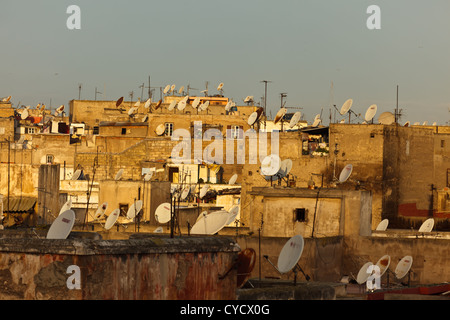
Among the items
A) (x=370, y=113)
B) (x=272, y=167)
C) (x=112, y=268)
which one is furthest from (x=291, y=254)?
(x=370, y=113)

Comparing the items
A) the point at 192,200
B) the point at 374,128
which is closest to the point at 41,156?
the point at 192,200

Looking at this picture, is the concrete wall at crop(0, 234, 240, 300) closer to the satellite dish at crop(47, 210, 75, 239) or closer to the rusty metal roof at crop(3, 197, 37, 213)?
the satellite dish at crop(47, 210, 75, 239)

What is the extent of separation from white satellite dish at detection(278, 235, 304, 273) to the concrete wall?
4.88 m

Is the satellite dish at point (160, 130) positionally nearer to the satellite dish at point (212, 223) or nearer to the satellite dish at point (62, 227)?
the satellite dish at point (212, 223)

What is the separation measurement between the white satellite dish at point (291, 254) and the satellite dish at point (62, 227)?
4.27m

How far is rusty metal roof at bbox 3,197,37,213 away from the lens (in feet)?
140

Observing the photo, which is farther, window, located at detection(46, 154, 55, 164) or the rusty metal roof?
window, located at detection(46, 154, 55, 164)

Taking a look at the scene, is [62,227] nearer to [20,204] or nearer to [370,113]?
[370,113]

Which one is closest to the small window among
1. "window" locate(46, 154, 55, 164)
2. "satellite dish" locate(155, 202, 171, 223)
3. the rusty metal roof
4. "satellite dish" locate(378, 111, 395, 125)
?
"satellite dish" locate(155, 202, 171, 223)

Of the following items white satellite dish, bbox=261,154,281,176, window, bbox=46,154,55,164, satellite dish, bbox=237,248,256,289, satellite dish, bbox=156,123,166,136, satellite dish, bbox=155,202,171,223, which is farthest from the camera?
satellite dish, bbox=156,123,166,136

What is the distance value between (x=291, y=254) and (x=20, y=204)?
2987cm

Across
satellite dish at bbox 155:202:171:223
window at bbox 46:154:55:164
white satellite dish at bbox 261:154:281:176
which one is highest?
white satellite dish at bbox 261:154:281:176

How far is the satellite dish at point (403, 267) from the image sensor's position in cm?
2158
